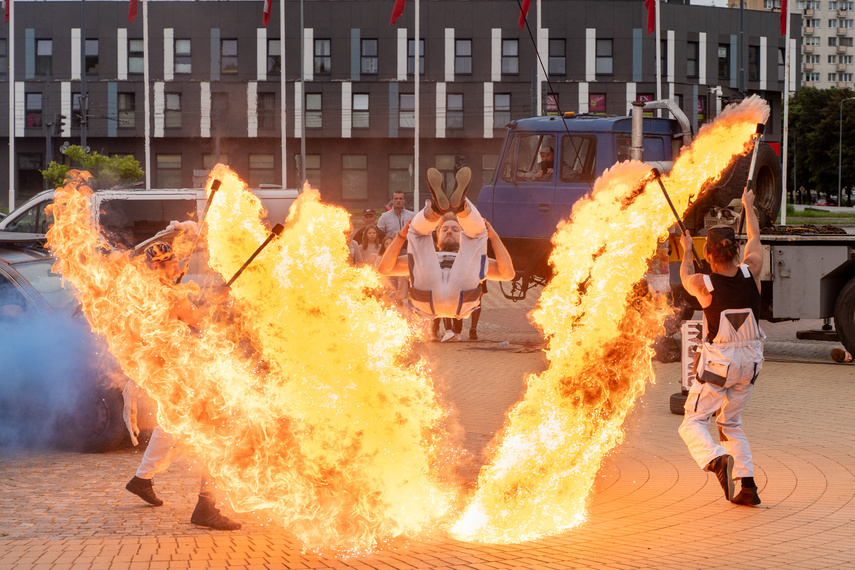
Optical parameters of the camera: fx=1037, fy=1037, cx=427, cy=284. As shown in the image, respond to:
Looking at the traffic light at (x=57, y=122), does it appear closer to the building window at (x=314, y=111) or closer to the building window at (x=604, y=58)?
the building window at (x=314, y=111)

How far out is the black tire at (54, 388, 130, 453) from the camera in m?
9.07

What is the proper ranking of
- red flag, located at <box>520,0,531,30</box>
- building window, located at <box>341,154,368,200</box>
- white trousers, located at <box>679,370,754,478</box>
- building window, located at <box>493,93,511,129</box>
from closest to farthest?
white trousers, located at <box>679,370,754,478</box>, red flag, located at <box>520,0,531,30</box>, building window, located at <box>493,93,511,129</box>, building window, located at <box>341,154,368,200</box>

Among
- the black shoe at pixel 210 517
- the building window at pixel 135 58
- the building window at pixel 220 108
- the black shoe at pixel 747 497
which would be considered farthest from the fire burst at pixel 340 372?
the building window at pixel 135 58

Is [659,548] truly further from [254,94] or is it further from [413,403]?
[254,94]

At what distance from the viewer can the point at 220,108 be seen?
178ft

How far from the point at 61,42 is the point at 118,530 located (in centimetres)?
5280

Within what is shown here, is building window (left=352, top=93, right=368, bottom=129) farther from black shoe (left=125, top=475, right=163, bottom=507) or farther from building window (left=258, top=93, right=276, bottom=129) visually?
black shoe (left=125, top=475, right=163, bottom=507)

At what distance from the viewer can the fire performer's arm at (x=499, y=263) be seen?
718cm

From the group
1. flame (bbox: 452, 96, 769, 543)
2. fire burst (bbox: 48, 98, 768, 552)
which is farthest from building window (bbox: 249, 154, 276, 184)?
flame (bbox: 452, 96, 769, 543)

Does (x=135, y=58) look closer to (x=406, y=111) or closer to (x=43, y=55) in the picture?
(x=43, y=55)

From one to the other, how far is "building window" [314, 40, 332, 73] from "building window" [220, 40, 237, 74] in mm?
4235

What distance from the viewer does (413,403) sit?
22.0ft

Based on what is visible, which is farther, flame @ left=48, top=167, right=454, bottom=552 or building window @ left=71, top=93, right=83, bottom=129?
building window @ left=71, top=93, right=83, bottom=129

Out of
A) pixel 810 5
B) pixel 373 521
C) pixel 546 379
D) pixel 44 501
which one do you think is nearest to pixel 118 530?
pixel 44 501
